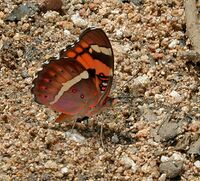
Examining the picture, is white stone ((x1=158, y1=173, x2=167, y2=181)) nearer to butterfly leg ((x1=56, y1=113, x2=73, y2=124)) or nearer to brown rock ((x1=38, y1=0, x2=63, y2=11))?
butterfly leg ((x1=56, y1=113, x2=73, y2=124))

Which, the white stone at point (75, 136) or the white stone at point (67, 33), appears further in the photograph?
the white stone at point (67, 33)

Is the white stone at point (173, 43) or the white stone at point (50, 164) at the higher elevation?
the white stone at point (173, 43)

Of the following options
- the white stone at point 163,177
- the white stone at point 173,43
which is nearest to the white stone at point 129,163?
the white stone at point 163,177

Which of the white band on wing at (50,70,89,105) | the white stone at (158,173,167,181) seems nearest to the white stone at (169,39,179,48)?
the white band on wing at (50,70,89,105)

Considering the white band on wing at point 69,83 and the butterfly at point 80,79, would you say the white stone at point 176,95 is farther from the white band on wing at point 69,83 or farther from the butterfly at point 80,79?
the white band on wing at point 69,83

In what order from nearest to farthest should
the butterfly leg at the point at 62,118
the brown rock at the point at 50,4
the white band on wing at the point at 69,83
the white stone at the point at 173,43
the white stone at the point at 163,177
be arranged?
1. the white stone at the point at 163,177
2. the white band on wing at the point at 69,83
3. the butterfly leg at the point at 62,118
4. the white stone at the point at 173,43
5. the brown rock at the point at 50,4

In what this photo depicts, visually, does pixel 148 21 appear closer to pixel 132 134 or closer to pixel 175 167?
pixel 132 134

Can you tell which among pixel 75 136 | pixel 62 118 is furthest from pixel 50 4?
pixel 75 136
